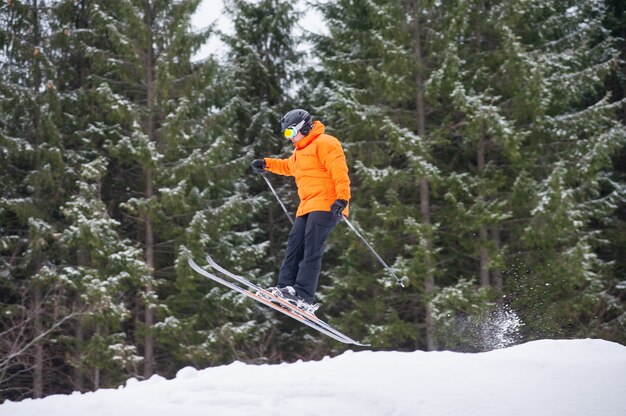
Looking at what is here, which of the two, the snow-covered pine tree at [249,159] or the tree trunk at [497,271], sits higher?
the snow-covered pine tree at [249,159]

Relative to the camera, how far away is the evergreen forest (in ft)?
46.4

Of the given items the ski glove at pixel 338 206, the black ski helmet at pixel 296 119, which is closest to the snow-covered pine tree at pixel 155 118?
the black ski helmet at pixel 296 119

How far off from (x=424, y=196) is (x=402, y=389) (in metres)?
10.2

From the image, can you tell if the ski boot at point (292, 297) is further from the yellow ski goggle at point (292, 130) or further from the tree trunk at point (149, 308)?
the tree trunk at point (149, 308)

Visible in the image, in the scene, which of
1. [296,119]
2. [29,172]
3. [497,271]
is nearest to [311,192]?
[296,119]

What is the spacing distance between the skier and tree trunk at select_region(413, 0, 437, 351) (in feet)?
25.5

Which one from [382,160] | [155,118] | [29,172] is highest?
[155,118]

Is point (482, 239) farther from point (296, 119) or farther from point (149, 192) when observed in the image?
point (296, 119)

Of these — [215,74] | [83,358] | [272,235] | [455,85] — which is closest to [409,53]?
[455,85]

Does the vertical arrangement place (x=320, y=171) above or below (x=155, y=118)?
below

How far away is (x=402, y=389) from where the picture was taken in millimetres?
5016

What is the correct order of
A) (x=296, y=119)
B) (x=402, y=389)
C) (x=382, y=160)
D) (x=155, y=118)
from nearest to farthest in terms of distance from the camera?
(x=402, y=389), (x=296, y=119), (x=382, y=160), (x=155, y=118)

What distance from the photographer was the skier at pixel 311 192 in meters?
6.41

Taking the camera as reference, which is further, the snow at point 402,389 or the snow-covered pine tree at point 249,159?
the snow-covered pine tree at point 249,159
